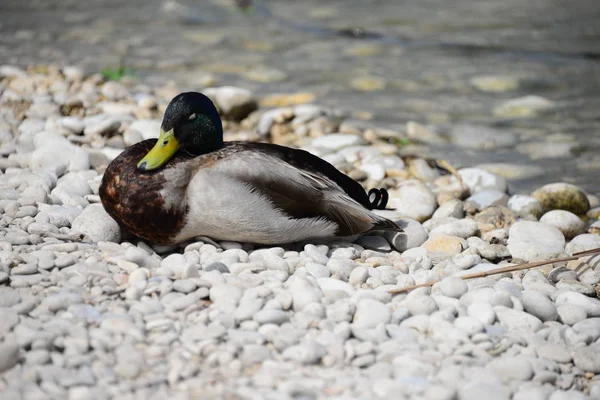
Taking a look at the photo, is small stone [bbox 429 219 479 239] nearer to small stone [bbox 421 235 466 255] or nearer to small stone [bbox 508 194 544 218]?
small stone [bbox 421 235 466 255]

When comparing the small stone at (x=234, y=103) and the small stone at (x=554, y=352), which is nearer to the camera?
the small stone at (x=554, y=352)

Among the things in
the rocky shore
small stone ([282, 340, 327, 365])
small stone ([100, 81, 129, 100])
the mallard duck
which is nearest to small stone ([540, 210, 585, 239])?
the rocky shore

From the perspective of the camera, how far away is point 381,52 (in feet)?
24.2

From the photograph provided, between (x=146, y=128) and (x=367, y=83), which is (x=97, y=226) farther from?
(x=367, y=83)

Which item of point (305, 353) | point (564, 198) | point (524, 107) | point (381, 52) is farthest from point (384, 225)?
point (381, 52)

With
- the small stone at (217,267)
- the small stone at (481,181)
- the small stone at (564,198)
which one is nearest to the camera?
the small stone at (217,267)

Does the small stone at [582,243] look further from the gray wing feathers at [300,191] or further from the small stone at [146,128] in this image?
the small stone at [146,128]

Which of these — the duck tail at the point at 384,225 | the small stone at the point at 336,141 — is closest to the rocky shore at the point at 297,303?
the duck tail at the point at 384,225

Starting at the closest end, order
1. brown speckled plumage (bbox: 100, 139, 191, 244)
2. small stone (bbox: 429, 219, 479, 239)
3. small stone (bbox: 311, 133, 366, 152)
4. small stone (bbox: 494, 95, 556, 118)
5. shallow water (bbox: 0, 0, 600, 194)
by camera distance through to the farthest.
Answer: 1. brown speckled plumage (bbox: 100, 139, 191, 244)
2. small stone (bbox: 429, 219, 479, 239)
3. small stone (bbox: 311, 133, 366, 152)
4. shallow water (bbox: 0, 0, 600, 194)
5. small stone (bbox: 494, 95, 556, 118)

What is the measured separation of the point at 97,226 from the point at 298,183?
91cm

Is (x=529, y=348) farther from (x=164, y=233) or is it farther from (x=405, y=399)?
(x=164, y=233)

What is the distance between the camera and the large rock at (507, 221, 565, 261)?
383cm

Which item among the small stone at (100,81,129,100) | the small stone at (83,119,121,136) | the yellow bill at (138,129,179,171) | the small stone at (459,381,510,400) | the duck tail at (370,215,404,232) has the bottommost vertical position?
the small stone at (459,381,510,400)

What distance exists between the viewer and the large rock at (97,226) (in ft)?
11.6
